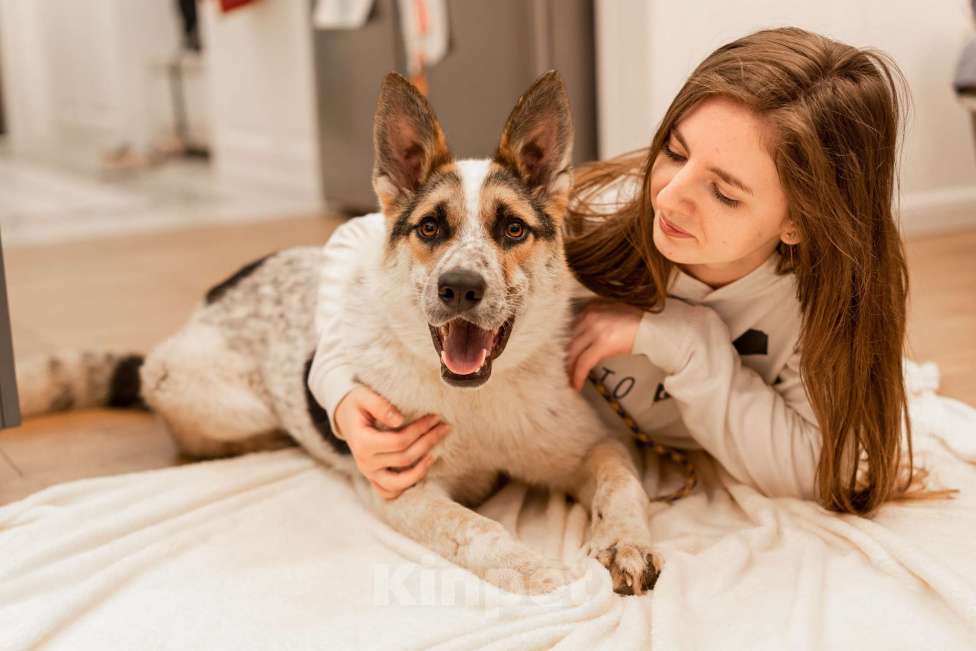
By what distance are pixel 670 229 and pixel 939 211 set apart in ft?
11.7

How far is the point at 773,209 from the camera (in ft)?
6.53

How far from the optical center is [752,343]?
7.59ft

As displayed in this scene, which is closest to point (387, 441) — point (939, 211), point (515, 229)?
point (515, 229)

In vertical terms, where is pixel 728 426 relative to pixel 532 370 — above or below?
below

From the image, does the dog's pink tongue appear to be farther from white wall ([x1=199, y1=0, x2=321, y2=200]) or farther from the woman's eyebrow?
white wall ([x1=199, y1=0, x2=321, y2=200])

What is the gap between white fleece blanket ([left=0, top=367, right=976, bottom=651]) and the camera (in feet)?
5.41

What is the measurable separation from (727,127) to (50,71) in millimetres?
10534

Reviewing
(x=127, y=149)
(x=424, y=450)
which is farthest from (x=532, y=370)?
(x=127, y=149)

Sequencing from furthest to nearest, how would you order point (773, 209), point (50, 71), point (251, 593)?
point (50, 71)
point (773, 209)
point (251, 593)

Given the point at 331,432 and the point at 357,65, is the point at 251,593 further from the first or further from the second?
the point at 357,65

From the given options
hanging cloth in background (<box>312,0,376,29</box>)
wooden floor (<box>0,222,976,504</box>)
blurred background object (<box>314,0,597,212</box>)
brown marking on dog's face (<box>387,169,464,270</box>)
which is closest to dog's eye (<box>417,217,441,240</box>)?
brown marking on dog's face (<box>387,169,464,270</box>)

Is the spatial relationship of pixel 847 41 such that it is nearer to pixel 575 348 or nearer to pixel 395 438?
pixel 575 348

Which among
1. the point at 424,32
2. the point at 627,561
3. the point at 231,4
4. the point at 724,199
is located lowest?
the point at 627,561

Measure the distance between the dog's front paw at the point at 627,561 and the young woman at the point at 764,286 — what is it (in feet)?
1.38
